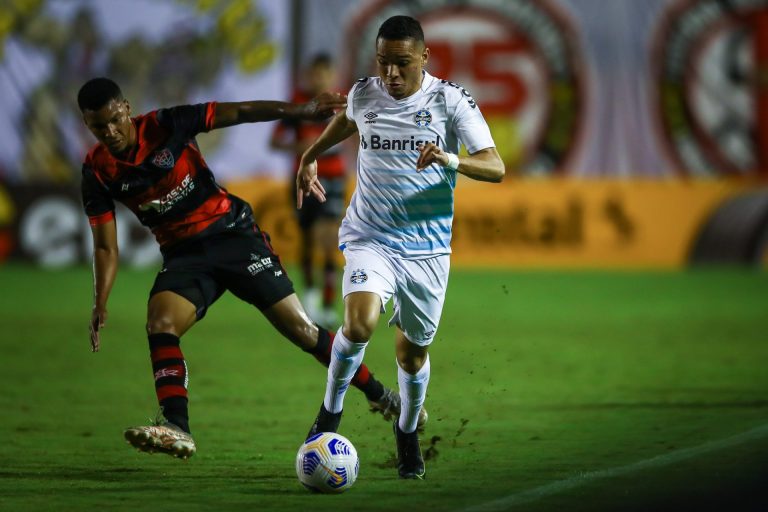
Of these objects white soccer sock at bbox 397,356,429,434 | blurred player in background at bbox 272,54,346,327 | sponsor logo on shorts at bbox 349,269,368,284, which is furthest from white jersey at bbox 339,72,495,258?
blurred player in background at bbox 272,54,346,327

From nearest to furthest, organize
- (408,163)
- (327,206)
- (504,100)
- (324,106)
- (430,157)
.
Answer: (430,157), (408,163), (324,106), (327,206), (504,100)

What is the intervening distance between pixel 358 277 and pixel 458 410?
2.65m

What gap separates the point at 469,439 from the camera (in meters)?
7.63

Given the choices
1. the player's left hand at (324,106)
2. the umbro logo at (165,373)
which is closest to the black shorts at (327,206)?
the player's left hand at (324,106)

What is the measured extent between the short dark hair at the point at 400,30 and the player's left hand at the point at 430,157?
66 centimetres

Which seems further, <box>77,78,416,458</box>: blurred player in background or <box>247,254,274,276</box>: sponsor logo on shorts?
<box>247,254,274,276</box>: sponsor logo on shorts

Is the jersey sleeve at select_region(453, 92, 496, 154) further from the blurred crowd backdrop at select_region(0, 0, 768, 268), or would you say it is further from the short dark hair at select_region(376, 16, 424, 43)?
the blurred crowd backdrop at select_region(0, 0, 768, 268)

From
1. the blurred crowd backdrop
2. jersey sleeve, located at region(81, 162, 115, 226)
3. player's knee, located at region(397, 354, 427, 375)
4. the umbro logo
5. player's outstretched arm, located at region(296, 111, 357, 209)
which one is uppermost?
player's outstretched arm, located at region(296, 111, 357, 209)

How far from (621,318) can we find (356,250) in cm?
799

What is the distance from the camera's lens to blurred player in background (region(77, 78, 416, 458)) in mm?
6691

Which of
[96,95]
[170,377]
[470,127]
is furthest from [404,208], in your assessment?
[96,95]

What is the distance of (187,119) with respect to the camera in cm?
698

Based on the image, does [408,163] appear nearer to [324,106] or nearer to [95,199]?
[324,106]

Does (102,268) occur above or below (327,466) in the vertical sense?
above
